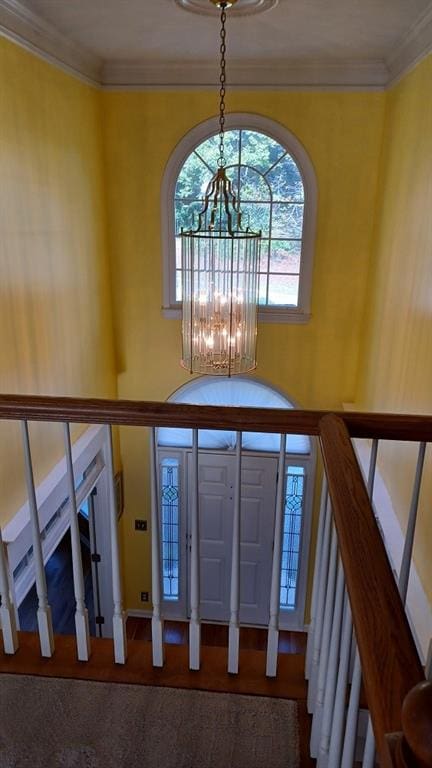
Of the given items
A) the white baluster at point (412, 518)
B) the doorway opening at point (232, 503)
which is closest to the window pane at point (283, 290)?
the doorway opening at point (232, 503)

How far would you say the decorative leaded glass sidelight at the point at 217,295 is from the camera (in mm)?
3238

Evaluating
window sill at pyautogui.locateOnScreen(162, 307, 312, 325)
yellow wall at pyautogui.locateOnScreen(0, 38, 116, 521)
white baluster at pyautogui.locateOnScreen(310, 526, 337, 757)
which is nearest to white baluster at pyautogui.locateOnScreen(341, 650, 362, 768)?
white baluster at pyautogui.locateOnScreen(310, 526, 337, 757)

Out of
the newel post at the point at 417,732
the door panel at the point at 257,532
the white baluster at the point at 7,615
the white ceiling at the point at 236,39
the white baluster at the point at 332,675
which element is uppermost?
the white ceiling at the point at 236,39

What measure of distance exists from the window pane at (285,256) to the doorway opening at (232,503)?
3.45 ft

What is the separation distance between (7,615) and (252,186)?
3934 millimetres

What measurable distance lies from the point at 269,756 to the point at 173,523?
160 inches

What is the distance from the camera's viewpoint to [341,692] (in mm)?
1074

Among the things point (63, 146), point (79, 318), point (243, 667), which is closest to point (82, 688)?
point (243, 667)

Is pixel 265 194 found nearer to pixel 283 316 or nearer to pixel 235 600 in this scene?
pixel 283 316

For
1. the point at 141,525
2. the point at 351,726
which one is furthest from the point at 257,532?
the point at 351,726

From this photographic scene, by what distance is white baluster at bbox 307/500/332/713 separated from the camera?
139 cm

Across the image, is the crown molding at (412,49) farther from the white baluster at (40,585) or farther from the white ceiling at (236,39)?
the white baluster at (40,585)

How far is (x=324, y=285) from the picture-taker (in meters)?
4.88

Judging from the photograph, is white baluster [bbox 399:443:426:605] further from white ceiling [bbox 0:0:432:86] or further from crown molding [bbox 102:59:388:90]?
crown molding [bbox 102:59:388:90]
